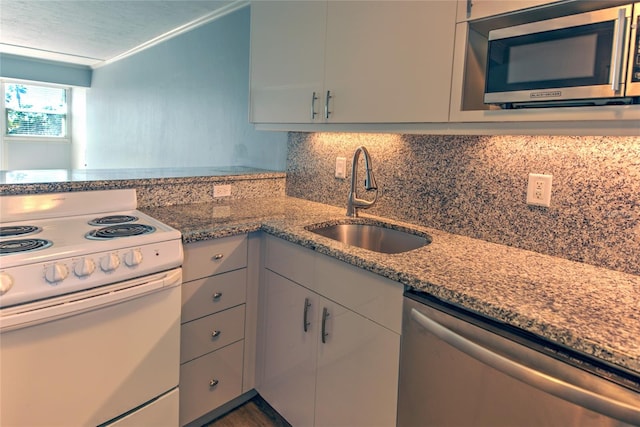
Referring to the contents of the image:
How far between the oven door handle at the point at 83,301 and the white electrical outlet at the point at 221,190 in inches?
31.8

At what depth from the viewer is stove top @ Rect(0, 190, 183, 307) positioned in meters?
1.12

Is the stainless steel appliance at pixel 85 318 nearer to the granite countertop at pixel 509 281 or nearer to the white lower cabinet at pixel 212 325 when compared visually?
the white lower cabinet at pixel 212 325

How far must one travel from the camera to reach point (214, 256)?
165cm

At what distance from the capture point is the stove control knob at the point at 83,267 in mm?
1200

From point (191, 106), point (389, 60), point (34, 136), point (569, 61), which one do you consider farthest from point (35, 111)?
point (569, 61)

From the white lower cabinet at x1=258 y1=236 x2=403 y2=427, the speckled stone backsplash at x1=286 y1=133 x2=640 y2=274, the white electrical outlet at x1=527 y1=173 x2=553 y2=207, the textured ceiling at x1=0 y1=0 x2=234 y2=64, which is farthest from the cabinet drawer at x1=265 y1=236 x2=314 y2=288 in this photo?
the textured ceiling at x1=0 y1=0 x2=234 y2=64

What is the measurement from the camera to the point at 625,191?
49.5 inches

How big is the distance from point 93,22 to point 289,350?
11.9ft

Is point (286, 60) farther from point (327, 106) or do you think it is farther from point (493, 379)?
point (493, 379)

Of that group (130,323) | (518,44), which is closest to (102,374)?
(130,323)

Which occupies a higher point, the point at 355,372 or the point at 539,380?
Answer: the point at 539,380

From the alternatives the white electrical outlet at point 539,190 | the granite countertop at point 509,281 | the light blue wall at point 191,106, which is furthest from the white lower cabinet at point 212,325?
the white electrical outlet at point 539,190

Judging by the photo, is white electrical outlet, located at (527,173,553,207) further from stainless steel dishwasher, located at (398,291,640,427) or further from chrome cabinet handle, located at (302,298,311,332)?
chrome cabinet handle, located at (302,298,311,332)

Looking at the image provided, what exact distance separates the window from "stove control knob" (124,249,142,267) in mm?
6670
